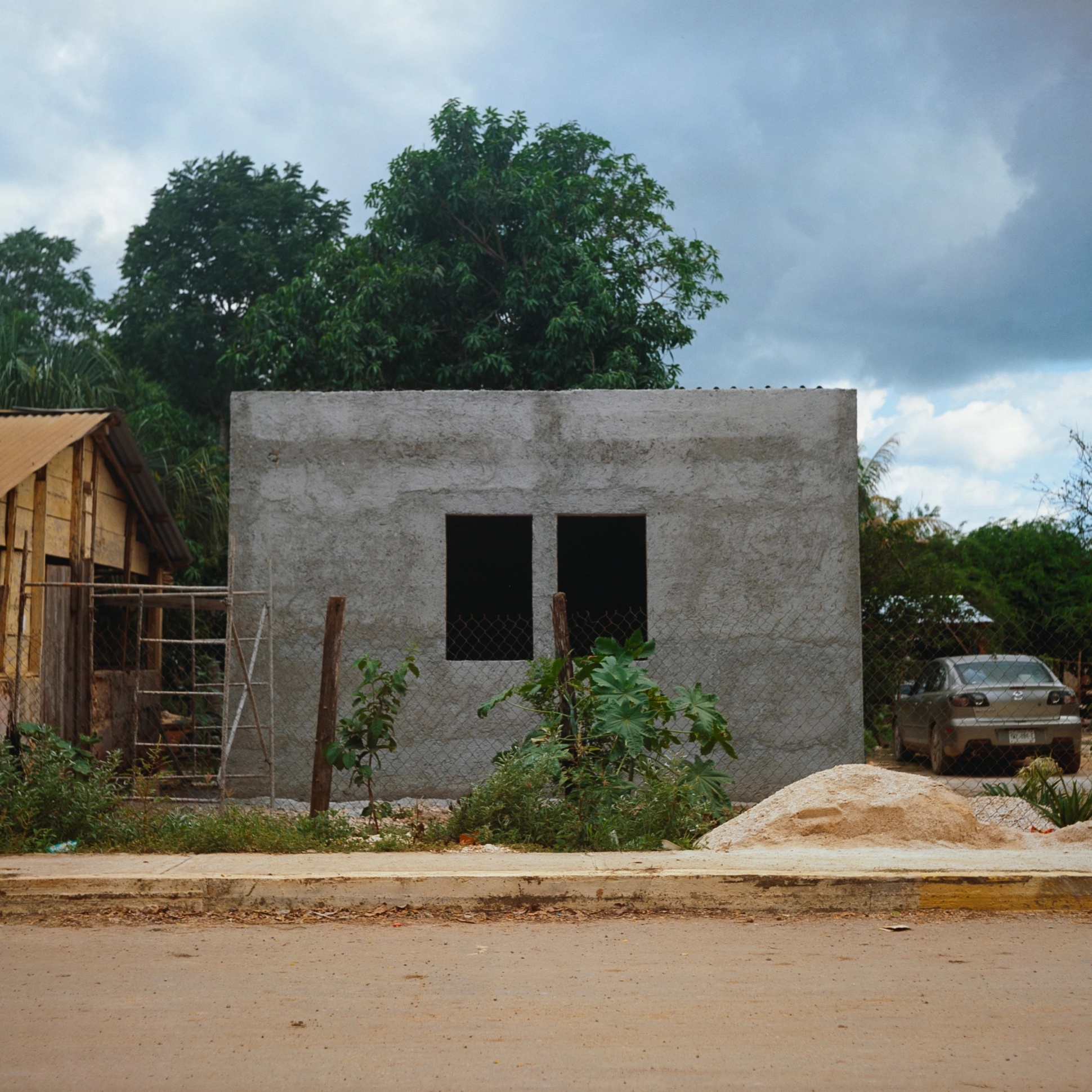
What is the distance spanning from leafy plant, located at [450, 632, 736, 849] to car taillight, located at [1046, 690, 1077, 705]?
244 inches

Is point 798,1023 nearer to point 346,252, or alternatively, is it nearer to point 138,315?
point 346,252

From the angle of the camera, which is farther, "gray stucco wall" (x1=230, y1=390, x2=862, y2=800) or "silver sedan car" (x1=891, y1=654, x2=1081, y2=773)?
"silver sedan car" (x1=891, y1=654, x2=1081, y2=773)

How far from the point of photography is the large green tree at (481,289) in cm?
2119

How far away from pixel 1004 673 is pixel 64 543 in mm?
10567

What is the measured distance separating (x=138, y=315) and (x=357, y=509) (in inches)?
906

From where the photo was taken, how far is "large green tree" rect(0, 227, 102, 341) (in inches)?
1523

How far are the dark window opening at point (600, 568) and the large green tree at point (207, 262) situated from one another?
1542cm

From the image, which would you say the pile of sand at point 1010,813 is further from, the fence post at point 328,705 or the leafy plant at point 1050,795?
the fence post at point 328,705

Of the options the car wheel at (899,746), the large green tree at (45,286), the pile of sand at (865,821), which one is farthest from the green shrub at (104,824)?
the large green tree at (45,286)

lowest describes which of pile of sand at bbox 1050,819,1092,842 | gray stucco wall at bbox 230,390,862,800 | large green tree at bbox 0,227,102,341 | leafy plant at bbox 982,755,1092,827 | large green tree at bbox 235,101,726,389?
pile of sand at bbox 1050,819,1092,842

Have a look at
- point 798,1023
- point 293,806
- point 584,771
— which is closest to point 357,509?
point 293,806

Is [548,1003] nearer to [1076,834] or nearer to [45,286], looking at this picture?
[1076,834]

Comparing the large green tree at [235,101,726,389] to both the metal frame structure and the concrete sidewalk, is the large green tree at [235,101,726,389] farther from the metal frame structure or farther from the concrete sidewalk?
the concrete sidewalk

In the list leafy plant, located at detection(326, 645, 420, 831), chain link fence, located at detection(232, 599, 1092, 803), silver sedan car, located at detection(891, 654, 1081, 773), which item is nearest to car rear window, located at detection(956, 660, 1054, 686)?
silver sedan car, located at detection(891, 654, 1081, 773)
